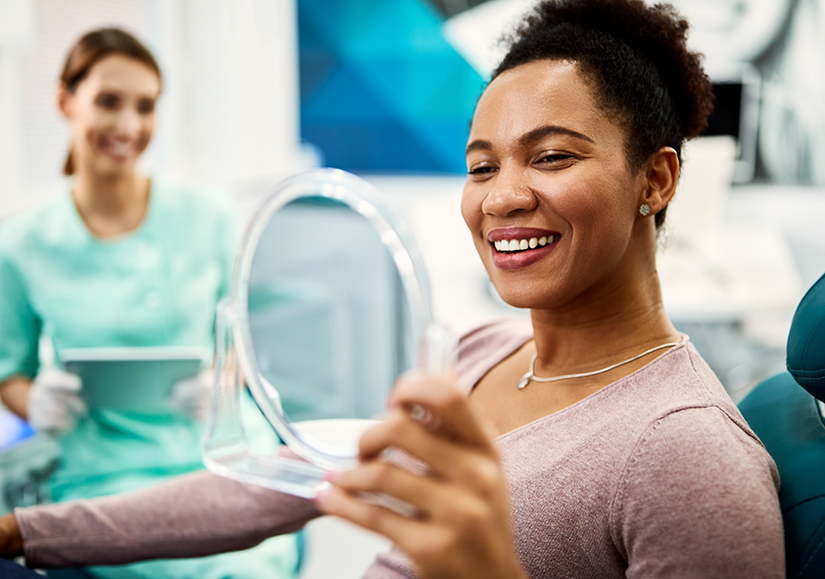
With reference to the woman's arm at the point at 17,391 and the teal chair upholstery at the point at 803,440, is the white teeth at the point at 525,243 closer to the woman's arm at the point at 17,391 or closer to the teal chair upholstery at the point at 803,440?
the teal chair upholstery at the point at 803,440

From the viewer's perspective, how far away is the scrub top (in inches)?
58.5

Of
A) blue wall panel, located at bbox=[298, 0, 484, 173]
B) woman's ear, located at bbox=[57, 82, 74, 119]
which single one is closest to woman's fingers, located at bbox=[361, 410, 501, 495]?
woman's ear, located at bbox=[57, 82, 74, 119]

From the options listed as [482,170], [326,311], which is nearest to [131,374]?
[482,170]

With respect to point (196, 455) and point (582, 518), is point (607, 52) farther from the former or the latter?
point (196, 455)

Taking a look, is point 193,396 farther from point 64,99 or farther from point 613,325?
point 613,325

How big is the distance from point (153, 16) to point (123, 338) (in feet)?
5.79

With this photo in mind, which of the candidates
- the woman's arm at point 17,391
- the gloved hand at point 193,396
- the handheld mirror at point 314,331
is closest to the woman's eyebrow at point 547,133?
the handheld mirror at point 314,331

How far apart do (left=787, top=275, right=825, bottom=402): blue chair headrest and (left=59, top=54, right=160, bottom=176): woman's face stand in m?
1.56

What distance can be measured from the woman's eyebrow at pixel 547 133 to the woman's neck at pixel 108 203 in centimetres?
128

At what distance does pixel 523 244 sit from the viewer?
30.2 inches

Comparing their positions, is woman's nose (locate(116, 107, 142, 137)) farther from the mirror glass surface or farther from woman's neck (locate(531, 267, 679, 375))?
woman's neck (locate(531, 267, 679, 375))

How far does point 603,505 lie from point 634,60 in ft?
1.66

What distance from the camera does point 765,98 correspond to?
130 inches

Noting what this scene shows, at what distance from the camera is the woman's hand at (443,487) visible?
1.36 feet
